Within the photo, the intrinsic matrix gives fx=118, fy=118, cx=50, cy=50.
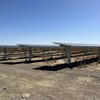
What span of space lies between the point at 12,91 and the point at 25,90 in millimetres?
664

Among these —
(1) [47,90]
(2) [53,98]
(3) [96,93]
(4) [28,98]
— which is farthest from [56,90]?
(3) [96,93]

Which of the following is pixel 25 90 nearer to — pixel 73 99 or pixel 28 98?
Result: pixel 28 98

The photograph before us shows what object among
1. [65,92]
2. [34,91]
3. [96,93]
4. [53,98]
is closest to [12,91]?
[34,91]

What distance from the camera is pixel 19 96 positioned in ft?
18.0

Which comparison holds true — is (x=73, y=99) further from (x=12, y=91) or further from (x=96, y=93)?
(x=12, y=91)

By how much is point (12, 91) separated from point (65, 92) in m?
2.74

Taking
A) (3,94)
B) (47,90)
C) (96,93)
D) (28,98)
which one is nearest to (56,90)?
(47,90)

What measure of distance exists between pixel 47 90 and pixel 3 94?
2205 mm

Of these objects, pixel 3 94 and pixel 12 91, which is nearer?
pixel 3 94

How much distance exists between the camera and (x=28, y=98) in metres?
5.29

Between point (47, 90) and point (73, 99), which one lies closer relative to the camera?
point (73, 99)

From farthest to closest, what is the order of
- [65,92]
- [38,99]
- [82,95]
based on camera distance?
[65,92] < [82,95] < [38,99]

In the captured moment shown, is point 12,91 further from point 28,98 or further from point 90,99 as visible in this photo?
point 90,99

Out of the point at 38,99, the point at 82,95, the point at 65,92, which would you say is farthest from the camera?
the point at 65,92
